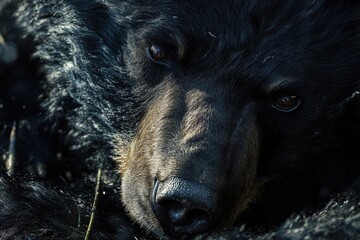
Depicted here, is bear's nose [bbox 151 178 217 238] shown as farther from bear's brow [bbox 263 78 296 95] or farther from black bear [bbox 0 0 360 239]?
bear's brow [bbox 263 78 296 95]

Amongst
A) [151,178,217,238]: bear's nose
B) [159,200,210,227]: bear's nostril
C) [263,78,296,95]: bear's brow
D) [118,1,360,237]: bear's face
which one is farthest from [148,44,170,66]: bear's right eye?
[159,200,210,227]: bear's nostril

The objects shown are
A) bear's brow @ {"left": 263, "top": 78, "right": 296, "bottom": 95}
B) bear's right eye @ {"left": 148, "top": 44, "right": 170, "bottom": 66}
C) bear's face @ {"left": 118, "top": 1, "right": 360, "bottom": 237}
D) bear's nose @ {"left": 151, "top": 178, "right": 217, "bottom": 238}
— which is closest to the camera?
bear's nose @ {"left": 151, "top": 178, "right": 217, "bottom": 238}

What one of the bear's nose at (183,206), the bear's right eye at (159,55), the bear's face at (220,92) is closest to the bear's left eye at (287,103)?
the bear's face at (220,92)

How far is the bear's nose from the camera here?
349cm

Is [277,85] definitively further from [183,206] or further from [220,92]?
[183,206]

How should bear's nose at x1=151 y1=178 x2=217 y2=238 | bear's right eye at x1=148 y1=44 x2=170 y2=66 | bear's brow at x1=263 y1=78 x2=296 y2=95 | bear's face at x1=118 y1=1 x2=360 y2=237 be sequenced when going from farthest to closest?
1. bear's right eye at x1=148 y1=44 x2=170 y2=66
2. bear's brow at x1=263 y1=78 x2=296 y2=95
3. bear's face at x1=118 y1=1 x2=360 y2=237
4. bear's nose at x1=151 y1=178 x2=217 y2=238

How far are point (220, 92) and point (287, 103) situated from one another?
0.39 metres

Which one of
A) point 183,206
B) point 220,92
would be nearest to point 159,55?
point 220,92

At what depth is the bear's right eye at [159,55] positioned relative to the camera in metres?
4.13

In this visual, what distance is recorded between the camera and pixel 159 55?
416cm

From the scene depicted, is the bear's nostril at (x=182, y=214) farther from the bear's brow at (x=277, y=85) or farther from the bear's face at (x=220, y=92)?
the bear's brow at (x=277, y=85)

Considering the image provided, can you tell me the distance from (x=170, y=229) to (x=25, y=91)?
1.93 m

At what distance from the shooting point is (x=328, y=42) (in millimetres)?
4137

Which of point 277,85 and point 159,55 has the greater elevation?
point 277,85
